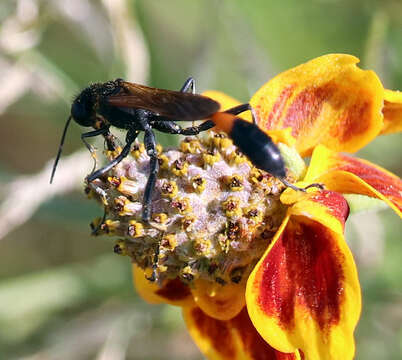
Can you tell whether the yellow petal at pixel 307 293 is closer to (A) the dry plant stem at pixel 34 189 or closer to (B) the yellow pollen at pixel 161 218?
(B) the yellow pollen at pixel 161 218

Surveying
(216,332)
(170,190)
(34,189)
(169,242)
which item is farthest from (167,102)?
(34,189)

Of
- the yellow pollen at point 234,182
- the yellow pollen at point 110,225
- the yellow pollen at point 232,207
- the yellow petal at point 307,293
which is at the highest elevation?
the yellow pollen at point 234,182

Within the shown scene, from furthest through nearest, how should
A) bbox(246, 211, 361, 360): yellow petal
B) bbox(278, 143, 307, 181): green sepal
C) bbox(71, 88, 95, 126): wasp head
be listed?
bbox(71, 88, 95, 126): wasp head
bbox(278, 143, 307, 181): green sepal
bbox(246, 211, 361, 360): yellow petal

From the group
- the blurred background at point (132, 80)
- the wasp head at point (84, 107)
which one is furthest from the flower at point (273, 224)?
the blurred background at point (132, 80)

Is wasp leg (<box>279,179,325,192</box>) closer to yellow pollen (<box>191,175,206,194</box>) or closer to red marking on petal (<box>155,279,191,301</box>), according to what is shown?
yellow pollen (<box>191,175,206,194</box>)

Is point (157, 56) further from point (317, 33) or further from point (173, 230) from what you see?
point (173, 230)

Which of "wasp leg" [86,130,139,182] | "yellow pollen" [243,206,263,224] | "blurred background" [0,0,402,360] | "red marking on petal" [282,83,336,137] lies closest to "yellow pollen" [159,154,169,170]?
"wasp leg" [86,130,139,182]
